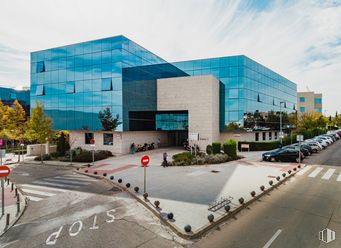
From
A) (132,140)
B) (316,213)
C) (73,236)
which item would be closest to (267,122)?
(132,140)

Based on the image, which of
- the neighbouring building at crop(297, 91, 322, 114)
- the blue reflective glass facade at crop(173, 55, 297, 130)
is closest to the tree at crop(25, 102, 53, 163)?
the blue reflective glass facade at crop(173, 55, 297, 130)

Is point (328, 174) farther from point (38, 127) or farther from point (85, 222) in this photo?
point (38, 127)

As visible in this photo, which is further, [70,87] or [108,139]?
[70,87]

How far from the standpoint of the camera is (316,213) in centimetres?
952

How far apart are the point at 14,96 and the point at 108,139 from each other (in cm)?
5216

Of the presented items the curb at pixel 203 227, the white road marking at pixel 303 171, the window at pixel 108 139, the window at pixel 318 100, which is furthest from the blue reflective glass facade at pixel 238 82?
the window at pixel 318 100

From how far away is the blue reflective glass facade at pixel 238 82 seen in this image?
37156 mm

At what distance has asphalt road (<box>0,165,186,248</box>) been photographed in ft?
24.6

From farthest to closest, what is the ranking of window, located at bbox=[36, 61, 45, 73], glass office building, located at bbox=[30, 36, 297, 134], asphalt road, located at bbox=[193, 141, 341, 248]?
window, located at bbox=[36, 61, 45, 73] < glass office building, located at bbox=[30, 36, 297, 134] < asphalt road, located at bbox=[193, 141, 341, 248]

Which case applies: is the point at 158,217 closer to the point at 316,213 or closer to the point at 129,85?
the point at 316,213

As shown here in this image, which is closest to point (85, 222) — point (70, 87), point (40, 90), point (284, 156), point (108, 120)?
point (108, 120)

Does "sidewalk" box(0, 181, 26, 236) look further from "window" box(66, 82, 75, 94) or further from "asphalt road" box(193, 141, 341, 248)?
"window" box(66, 82, 75, 94)

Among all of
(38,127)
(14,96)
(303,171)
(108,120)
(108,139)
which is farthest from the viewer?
(14,96)

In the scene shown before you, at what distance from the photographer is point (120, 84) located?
28.1 meters
